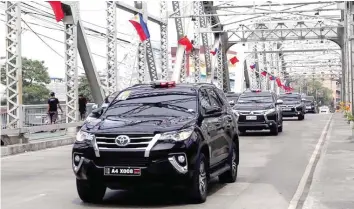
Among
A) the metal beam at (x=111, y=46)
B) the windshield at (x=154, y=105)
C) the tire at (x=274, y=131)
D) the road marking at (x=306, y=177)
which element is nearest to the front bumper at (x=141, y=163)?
the windshield at (x=154, y=105)

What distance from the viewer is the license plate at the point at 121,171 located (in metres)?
7.63

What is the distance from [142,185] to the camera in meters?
7.76

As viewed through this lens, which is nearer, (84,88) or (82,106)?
(82,106)

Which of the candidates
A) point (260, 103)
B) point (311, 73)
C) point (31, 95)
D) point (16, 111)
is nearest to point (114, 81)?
point (260, 103)

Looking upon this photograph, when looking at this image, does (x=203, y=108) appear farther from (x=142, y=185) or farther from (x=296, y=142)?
(x=296, y=142)

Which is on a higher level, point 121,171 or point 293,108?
point 293,108

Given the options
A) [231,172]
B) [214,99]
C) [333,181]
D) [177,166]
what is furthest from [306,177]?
[177,166]

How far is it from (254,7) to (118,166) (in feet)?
112

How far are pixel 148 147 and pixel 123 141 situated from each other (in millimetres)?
346

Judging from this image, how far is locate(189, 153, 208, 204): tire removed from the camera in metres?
7.95

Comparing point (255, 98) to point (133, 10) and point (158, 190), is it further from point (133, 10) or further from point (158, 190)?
point (158, 190)

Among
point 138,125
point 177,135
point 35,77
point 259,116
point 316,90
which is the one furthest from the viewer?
point 316,90

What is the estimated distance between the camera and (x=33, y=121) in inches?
796

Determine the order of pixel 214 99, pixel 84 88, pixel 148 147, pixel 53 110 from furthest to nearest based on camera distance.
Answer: pixel 84 88
pixel 53 110
pixel 214 99
pixel 148 147
